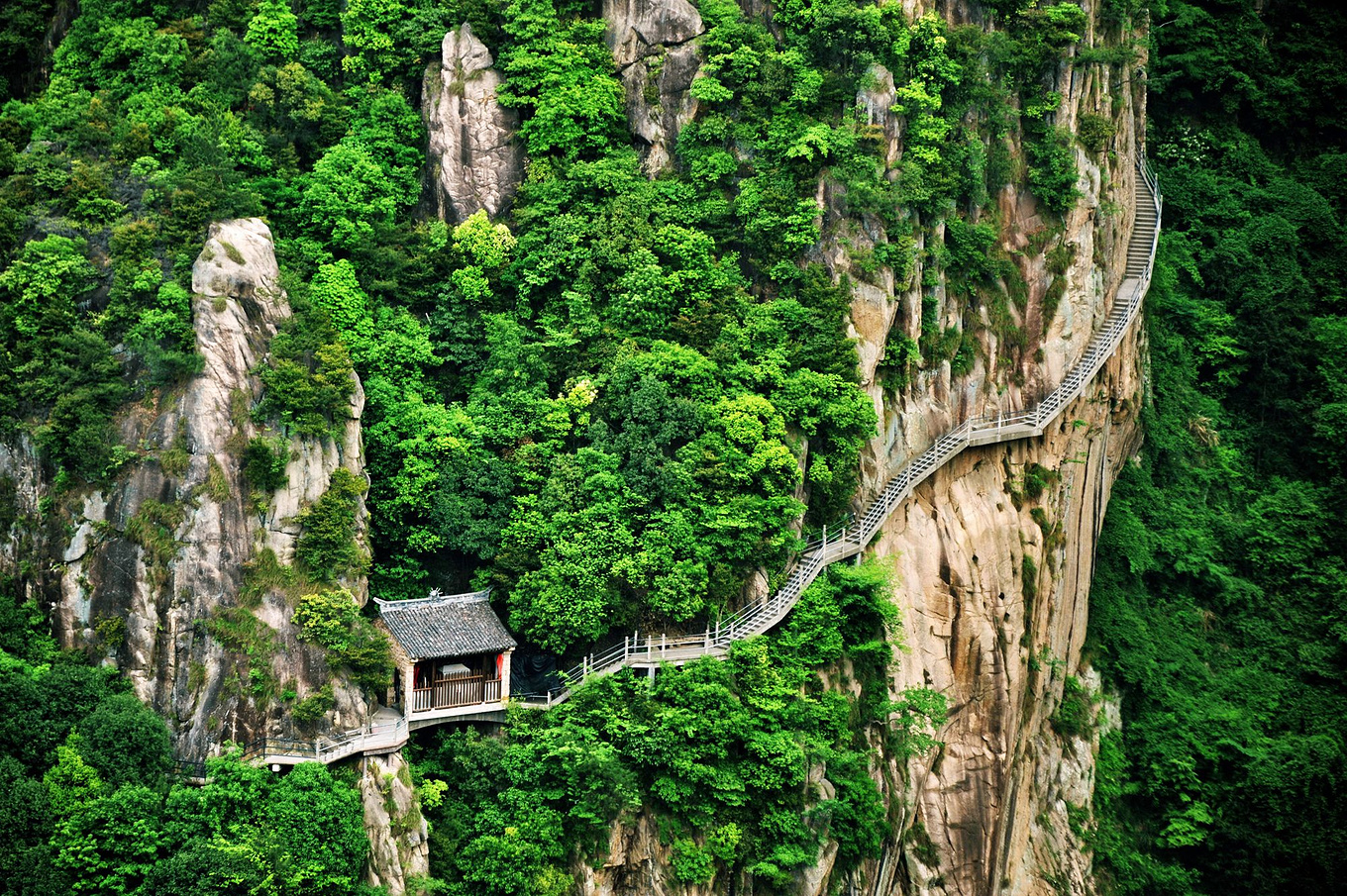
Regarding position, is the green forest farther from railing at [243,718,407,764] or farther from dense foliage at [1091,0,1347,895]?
railing at [243,718,407,764]

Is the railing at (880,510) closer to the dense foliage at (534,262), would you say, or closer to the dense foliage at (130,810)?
the dense foliage at (534,262)

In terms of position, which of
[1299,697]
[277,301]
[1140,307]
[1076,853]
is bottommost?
[1076,853]

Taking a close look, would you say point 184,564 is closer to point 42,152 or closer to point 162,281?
point 162,281

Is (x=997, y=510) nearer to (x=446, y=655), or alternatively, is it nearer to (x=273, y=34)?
(x=446, y=655)

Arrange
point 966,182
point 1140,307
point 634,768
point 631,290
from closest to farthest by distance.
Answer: point 634,768 < point 631,290 < point 966,182 < point 1140,307

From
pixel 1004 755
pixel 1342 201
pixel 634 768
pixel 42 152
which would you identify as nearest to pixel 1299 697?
pixel 1004 755

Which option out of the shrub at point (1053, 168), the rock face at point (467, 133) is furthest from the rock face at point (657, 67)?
the shrub at point (1053, 168)

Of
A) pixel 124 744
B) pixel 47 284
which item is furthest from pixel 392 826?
pixel 47 284
